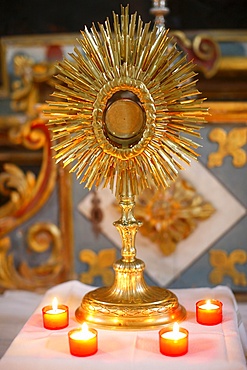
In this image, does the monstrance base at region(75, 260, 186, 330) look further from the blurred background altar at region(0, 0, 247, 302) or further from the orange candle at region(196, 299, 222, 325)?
the blurred background altar at region(0, 0, 247, 302)

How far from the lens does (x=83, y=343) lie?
4.28ft

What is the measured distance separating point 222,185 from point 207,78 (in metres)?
0.57

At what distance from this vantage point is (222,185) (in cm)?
236

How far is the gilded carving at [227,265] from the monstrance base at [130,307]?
0.80 meters

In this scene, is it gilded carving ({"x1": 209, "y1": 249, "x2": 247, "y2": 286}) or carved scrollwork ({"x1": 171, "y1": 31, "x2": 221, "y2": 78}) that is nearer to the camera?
gilded carving ({"x1": 209, "y1": 249, "x2": 247, "y2": 286})

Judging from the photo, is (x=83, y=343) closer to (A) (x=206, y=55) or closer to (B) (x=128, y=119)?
(B) (x=128, y=119)

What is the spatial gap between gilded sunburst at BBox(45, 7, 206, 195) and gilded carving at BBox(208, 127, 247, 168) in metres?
0.81

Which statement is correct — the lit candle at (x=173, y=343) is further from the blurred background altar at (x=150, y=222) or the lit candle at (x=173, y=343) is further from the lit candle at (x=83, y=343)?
the blurred background altar at (x=150, y=222)

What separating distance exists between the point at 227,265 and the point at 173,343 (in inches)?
42.9

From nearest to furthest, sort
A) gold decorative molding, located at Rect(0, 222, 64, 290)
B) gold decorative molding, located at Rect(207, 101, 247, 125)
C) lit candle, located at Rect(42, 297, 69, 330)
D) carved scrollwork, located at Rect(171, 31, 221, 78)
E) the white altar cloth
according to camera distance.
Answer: the white altar cloth → lit candle, located at Rect(42, 297, 69, 330) → gold decorative molding, located at Rect(207, 101, 247, 125) → gold decorative molding, located at Rect(0, 222, 64, 290) → carved scrollwork, located at Rect(171, 31, 221, 78)

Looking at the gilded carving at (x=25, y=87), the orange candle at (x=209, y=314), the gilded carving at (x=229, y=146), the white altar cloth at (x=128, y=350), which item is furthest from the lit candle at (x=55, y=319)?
the gilded carving at (x=25, y=87)

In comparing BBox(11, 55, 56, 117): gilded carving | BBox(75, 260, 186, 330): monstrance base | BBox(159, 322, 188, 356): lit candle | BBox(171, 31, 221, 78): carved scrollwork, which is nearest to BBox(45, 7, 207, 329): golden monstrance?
BBox(75, 260, 186, 330): monstrance base

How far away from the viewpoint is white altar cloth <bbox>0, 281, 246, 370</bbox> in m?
1.28

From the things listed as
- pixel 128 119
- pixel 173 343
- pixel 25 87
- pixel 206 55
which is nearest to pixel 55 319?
pixel 173 343
